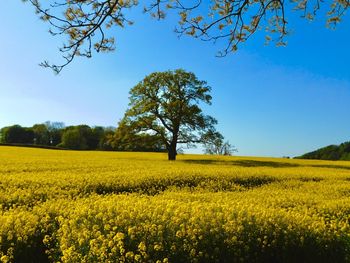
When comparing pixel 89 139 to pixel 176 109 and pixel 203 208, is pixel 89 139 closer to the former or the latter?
pixel 176 109

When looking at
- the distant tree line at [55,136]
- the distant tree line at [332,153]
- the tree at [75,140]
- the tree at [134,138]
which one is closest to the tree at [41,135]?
the distant tree line at [55,136]

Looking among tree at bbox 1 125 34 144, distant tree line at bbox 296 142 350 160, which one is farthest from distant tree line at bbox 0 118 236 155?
distant tree line at bbox 296 142 350 160

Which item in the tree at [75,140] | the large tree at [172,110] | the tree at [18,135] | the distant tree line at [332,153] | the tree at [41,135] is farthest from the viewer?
the tree at [18,135]

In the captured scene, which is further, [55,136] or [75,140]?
[55,136]

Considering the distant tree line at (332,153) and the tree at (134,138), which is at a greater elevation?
the distant tree line at (332,153)

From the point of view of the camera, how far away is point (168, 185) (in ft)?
74.3

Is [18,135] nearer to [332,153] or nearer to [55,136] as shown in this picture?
[55,136]

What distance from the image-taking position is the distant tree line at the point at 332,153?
9131cm

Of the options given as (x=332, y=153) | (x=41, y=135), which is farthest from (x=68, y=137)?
(x=332, y=153)

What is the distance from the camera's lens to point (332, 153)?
9288 centimetres

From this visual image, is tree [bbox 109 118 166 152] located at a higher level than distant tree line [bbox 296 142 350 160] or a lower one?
lower

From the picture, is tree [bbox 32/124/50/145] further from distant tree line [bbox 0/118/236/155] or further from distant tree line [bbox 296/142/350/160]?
distant tree line [bbox 296/142/350/160]

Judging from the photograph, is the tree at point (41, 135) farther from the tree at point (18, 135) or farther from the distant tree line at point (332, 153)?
the distant tree line at point (332, 153)

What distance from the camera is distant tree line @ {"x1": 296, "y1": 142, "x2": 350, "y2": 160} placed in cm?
9131
